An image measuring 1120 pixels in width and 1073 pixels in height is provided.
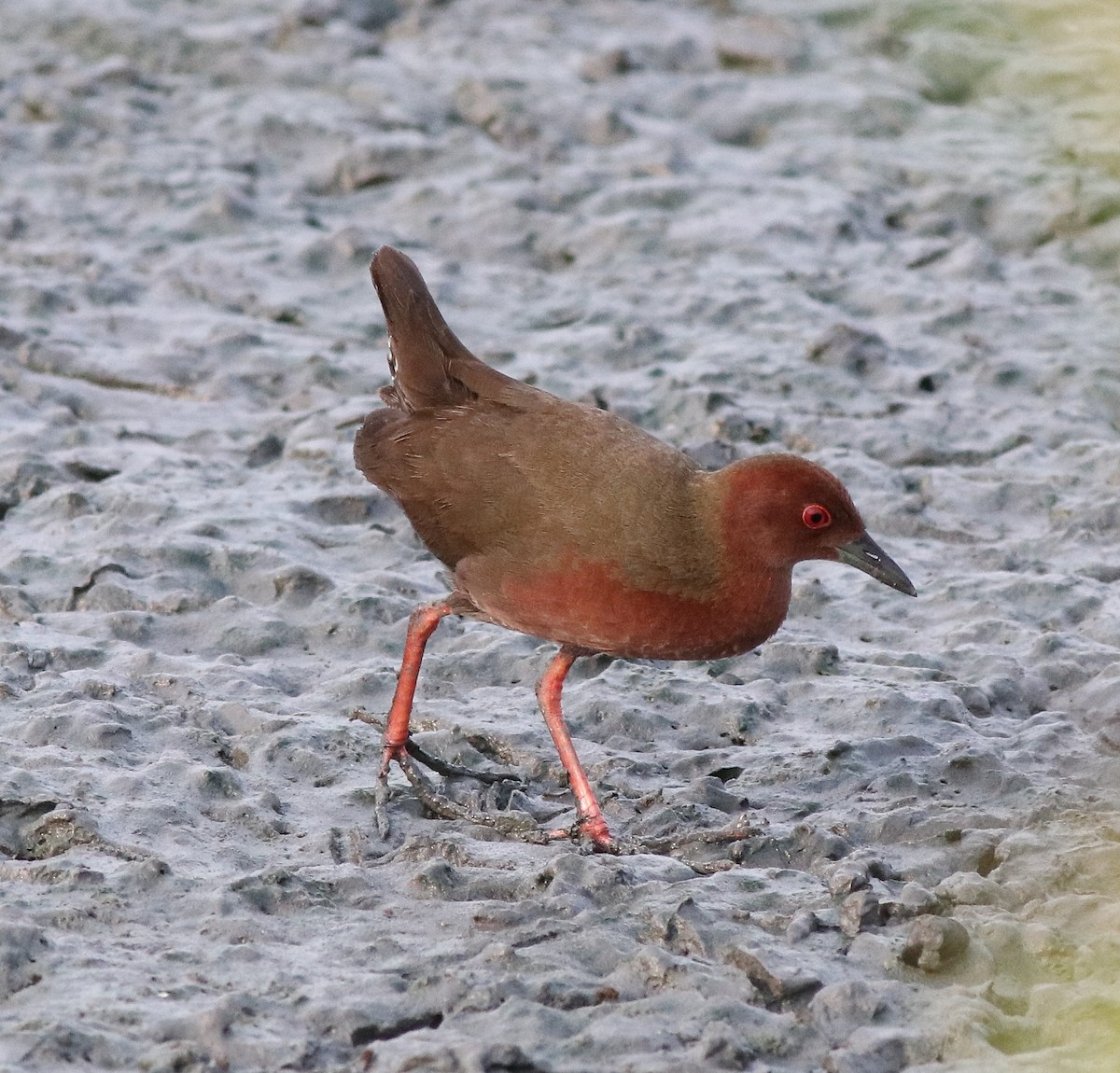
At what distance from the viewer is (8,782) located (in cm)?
570

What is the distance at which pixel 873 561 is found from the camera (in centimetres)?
611

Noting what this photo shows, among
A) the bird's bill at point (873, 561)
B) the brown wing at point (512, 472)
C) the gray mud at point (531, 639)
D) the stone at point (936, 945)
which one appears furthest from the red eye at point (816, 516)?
the stone at point (936, 945)

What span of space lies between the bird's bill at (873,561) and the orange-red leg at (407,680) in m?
1.36

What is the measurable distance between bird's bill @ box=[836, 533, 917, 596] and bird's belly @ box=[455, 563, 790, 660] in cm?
28

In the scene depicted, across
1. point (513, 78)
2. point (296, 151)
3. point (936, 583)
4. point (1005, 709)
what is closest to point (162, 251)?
point (296, 151)

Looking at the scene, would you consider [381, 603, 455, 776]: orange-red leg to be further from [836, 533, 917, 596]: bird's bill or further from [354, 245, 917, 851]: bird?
[836, 533, 917, 596]: bird's bill

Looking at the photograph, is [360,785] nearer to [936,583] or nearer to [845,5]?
[936,583]

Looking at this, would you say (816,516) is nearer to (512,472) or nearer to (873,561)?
(873,561)

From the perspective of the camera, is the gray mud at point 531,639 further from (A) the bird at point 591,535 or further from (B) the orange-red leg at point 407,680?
(A) the bird at point 591,535


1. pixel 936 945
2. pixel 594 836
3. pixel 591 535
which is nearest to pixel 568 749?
pixel 594 836

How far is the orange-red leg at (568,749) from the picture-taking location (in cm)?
581

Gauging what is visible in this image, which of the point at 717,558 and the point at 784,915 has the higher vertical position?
the point at 717,558

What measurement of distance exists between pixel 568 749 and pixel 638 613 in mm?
577

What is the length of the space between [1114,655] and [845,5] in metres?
7.49
